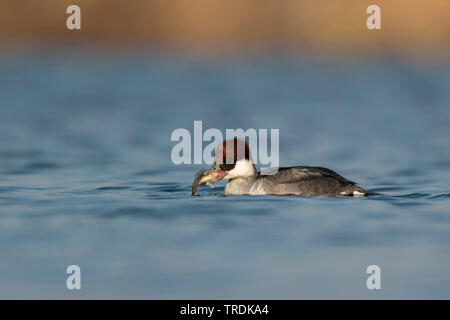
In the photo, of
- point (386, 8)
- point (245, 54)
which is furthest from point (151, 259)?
point (245, 54)

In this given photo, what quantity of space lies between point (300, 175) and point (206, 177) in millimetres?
1323

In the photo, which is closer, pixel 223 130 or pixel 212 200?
pixel 212 200

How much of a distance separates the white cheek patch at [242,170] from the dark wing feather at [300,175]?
0.31 metres

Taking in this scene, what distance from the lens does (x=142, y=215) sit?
11.1 metres

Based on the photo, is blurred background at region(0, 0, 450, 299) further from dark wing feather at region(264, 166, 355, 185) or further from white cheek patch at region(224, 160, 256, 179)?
white cheek patch at region(224, 160, 256, 179)

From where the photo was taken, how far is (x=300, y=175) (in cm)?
1245

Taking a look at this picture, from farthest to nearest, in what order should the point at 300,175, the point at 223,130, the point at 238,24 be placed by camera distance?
1. the point at 238,24
2. the point at 223,130
3. the point at 300,175

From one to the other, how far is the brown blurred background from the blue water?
2311mm

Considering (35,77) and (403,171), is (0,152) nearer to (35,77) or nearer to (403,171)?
(403,171)

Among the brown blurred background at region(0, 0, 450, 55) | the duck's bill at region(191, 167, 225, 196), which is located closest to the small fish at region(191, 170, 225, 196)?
the duck's bill at region(191, 167, 225, 196)

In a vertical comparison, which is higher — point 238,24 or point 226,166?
point 238,24

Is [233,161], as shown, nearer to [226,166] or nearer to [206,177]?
[226,166]

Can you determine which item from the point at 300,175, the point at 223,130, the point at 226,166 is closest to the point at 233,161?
the point at 226,166

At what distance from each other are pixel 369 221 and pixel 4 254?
4281 millimetres
